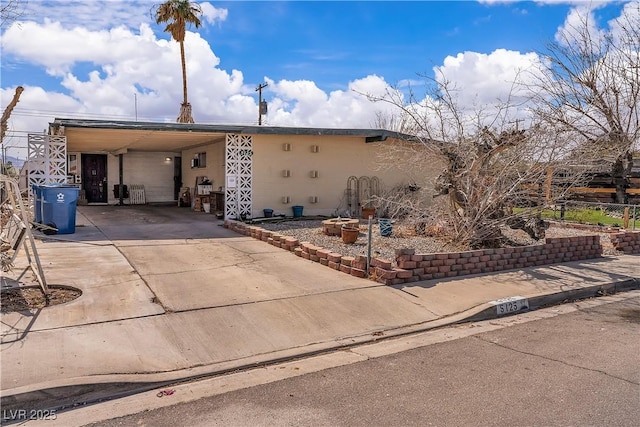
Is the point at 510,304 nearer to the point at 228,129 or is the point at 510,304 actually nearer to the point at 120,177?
the point at 228,129

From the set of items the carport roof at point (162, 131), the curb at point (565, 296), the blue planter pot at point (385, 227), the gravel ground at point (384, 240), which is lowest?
the curb at point (565, 296)

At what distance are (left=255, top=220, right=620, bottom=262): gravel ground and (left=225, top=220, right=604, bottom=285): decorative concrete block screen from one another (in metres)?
0.72

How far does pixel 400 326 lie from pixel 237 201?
9277mm

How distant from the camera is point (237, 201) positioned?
14148 millimetres

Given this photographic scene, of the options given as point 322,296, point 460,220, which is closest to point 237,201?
point 460,220

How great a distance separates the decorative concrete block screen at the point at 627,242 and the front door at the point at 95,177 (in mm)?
19528

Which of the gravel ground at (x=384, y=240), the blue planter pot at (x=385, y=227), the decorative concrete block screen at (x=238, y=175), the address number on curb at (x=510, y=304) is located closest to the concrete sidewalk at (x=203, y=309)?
the address number on curb at (x=510, y=304)

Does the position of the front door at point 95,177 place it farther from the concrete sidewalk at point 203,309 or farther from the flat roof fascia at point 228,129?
the concrete sidewalk at point 203,309

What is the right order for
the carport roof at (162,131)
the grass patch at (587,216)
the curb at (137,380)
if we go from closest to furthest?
the curb at (137,380)
the carport roof at (162,131)
the grass patch at (587,216)

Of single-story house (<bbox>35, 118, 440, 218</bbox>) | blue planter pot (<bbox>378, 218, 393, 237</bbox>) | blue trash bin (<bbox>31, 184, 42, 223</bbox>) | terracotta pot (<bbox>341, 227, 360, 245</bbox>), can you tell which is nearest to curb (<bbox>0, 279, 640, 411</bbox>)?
terracotta pot (<bbox>341, 227, 360, 245</bbox>)

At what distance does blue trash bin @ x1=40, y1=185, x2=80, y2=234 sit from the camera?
11.0 m

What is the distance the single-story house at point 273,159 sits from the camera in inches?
524

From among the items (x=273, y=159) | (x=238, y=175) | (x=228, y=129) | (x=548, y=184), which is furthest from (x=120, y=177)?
(x=548, y=184)

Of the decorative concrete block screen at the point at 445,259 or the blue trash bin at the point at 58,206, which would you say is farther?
the blue trash bin at the point at 58,206
